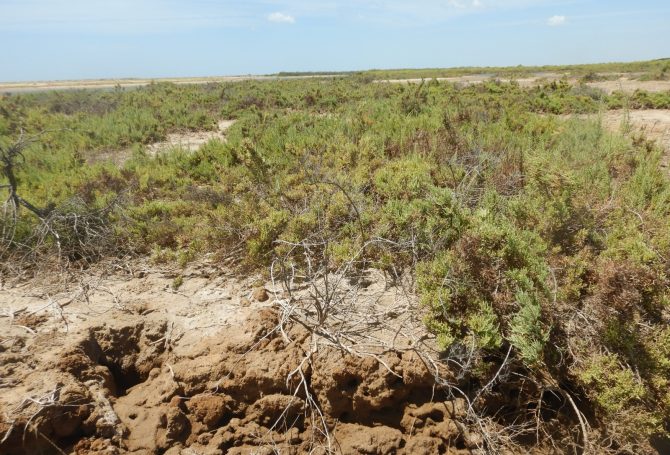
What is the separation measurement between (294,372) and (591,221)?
372 cm

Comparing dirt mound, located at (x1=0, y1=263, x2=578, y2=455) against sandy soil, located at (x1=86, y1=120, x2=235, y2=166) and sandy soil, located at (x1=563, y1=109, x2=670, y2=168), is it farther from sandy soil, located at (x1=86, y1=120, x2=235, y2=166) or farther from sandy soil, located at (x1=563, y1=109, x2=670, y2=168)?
sandy soil, located at (x1=563, y1=109, x2=670, y2=168)

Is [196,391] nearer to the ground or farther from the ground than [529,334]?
nearer to the ground

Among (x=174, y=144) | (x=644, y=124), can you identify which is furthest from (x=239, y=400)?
(x=644, y=124)

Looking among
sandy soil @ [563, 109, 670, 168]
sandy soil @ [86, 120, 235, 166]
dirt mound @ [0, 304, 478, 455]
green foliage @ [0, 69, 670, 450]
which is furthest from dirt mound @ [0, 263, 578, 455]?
sandy soil @ [563, 109, 670, 168]

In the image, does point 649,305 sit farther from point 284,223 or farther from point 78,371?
point 78,371

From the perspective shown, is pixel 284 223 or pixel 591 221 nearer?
pixel 591 221

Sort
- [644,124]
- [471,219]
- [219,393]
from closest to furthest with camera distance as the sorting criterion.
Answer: [219,393] → [471,219] → [644,124]

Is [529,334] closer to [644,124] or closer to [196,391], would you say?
[196,391]

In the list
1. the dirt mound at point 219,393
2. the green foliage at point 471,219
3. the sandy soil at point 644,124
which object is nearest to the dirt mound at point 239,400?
the dirt mound at point 219,393

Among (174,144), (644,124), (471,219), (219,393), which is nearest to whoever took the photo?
(219,393)

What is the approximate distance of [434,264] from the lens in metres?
3.81

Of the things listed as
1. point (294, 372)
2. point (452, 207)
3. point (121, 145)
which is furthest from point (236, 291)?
point (121, 145)

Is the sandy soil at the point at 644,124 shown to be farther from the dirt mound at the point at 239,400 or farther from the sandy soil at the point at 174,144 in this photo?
the sandy soil at the point at 174,144

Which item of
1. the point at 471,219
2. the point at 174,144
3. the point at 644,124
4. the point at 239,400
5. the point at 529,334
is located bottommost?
the point at 239,400
